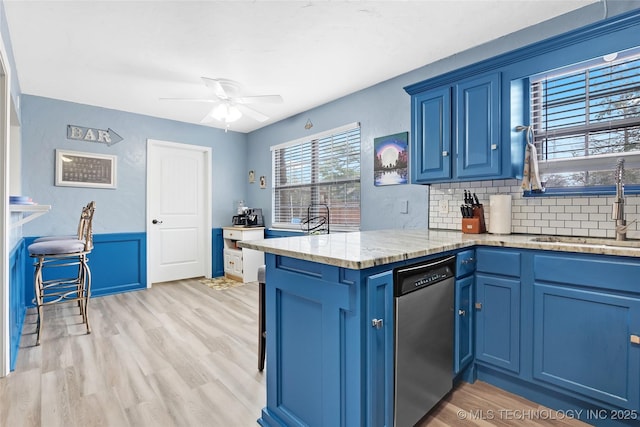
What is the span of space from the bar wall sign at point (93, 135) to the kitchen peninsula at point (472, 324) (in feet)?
12.0

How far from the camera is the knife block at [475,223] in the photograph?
2340 mm

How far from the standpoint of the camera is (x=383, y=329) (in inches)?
49.9

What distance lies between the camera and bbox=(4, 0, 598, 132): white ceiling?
82.0 inches

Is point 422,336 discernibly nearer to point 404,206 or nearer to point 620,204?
point 620,204

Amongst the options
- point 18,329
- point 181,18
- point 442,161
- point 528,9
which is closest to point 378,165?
point 442,161

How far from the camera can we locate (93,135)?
4.00 meters

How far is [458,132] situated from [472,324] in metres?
1.36

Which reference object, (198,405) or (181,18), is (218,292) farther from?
(181,18)

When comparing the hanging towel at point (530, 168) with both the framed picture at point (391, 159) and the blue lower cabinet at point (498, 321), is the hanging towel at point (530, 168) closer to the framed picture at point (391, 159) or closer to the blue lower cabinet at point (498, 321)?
the blue lower cabinet at point (498, 321)

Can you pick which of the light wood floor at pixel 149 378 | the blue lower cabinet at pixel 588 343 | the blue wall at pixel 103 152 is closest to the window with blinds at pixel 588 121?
the blue lower cabinet at pixel 588 343

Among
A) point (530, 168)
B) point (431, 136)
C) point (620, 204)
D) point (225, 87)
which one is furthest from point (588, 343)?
Answer: point (225, 87)

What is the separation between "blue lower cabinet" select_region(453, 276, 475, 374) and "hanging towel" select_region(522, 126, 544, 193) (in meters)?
0.79

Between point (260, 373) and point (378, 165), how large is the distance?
2216 millimetres

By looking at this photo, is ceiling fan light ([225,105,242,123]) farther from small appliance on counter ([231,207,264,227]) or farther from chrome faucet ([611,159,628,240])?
chrome faucet ([611,159,628,240])
